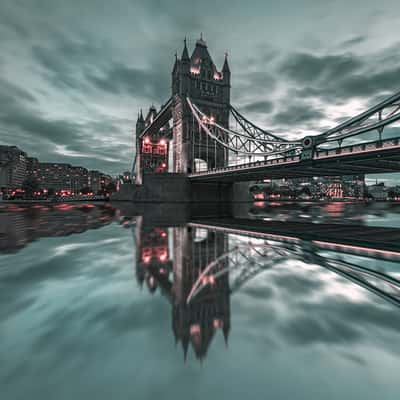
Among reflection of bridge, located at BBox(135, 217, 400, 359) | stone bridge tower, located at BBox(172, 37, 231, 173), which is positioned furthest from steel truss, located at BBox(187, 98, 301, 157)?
reflection of bridge, located at BBox(135, 217, 400, 359)

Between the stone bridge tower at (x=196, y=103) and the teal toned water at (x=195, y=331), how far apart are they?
161ft

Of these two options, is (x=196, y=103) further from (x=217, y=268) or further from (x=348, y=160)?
(x=217, y=268)

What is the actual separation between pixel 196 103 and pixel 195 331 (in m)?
61.4

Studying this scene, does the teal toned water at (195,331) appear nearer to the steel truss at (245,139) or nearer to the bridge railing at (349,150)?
the bridge railing at (349,150)

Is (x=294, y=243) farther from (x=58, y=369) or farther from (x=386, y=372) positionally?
(x=58, y=369)

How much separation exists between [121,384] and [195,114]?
55.6 metres

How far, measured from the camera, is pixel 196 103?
5884 centimetres

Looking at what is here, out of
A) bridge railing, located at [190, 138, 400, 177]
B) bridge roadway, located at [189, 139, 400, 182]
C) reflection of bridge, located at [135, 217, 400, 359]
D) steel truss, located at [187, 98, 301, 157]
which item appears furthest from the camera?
steel truss, located at [187, 98, 301, 157]

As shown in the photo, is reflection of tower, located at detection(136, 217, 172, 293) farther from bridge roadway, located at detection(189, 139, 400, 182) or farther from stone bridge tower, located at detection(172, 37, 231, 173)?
stone bridge tower, located at detection(172, 37, 231, 173)

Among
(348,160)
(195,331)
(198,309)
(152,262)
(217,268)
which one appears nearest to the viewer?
(195,331)

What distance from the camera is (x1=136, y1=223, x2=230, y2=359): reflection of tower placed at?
347cm

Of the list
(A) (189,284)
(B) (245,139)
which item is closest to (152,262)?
(A) (189,284)

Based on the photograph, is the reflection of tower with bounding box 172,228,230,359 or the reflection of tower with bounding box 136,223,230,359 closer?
the reflection of tower with bounding box 172,228,230,359

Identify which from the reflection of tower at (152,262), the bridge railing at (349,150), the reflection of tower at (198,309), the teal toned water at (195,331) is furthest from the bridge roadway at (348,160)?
the reflection of tower at (198,309)
